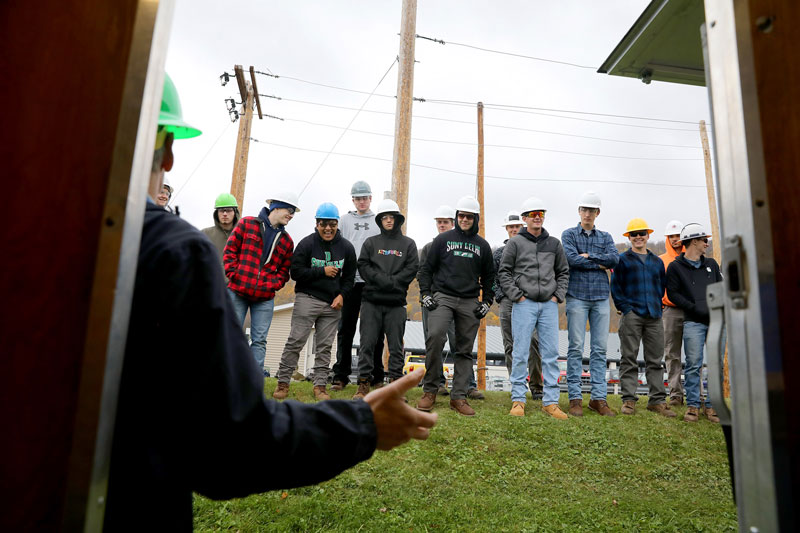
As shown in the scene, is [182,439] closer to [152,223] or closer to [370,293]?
[152,223]

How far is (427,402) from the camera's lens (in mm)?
6242

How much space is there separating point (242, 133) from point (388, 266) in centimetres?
1098

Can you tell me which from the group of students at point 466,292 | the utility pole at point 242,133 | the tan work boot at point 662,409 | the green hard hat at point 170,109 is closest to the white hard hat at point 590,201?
the group of students at point 466,292

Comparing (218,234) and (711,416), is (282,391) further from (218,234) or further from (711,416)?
(711,416)

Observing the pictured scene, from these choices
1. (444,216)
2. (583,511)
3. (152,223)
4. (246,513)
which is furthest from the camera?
(444,216)

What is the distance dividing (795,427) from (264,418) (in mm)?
1075

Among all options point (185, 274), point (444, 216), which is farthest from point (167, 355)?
point (444, 216)

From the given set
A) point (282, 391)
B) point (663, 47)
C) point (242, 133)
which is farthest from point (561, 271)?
point (242, 133)

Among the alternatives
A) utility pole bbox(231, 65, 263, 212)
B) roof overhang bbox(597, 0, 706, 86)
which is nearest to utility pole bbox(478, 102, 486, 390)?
utility pole bbox(231, 65, 263, 212)

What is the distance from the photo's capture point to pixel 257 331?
6.47 m

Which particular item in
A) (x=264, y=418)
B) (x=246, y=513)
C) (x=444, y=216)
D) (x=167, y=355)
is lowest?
(x=246, y=513)

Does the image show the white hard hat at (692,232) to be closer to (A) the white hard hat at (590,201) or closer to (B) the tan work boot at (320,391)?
(A) the white hard hat at (590,201)

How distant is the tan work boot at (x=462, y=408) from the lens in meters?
6.10

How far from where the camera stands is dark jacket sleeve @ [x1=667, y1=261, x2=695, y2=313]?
7.34 metres
